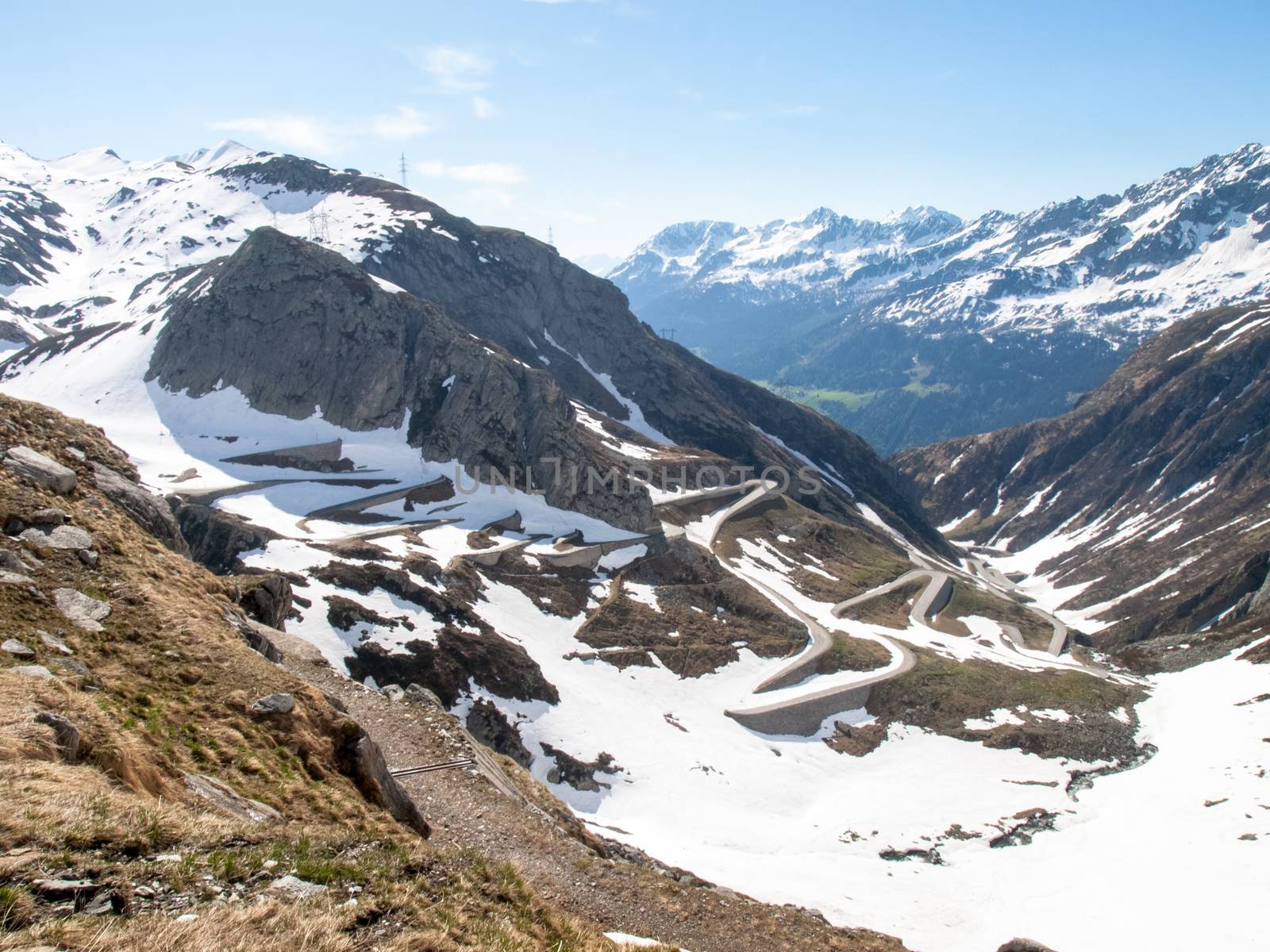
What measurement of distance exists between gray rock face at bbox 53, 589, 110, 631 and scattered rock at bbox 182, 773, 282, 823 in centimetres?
462

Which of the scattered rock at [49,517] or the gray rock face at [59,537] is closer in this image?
the gray rock face at [59,537]

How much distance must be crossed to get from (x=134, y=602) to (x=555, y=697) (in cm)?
4224

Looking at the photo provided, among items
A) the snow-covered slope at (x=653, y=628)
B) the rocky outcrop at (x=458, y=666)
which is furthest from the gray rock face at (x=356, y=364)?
the rocky outcrop at (x=458, y=666)

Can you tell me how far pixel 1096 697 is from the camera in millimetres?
75312

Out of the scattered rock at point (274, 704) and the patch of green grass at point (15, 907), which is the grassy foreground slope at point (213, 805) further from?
the scattered rock at point (274, 704)

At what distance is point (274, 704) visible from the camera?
1492 centimetres

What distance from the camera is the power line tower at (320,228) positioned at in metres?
151

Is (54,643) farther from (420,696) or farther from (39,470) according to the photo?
(420,696)

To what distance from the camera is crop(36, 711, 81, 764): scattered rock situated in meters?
10.5

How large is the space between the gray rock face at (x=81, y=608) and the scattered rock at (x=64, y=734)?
4.48m

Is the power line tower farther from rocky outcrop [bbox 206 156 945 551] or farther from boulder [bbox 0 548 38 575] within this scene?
boulder [bbox 0 548 38 575]

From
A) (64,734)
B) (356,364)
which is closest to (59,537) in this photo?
(64,734)

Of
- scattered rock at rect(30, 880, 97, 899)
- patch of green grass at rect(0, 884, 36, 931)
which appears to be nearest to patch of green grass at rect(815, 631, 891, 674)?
scattered rock at rect(30, 880, 97, 899)

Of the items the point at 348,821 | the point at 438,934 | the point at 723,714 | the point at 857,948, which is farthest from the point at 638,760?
the point at 438,934
